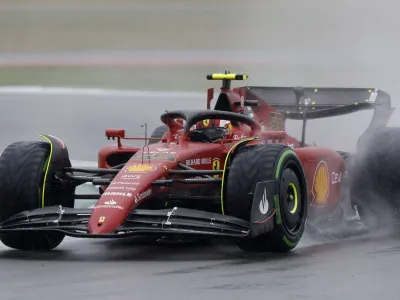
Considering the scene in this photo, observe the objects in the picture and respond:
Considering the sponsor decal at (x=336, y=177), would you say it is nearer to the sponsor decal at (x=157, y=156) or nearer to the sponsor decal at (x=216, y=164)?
the sponsor decal at (x=216, y=164)

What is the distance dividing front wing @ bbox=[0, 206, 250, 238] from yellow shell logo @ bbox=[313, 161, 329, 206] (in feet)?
7.02

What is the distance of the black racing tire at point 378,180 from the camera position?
11.3 meters

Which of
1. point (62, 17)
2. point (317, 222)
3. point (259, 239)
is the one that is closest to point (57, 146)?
point (259, 239)

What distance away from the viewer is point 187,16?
2286 cm

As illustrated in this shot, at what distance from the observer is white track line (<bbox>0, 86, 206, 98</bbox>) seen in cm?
2184

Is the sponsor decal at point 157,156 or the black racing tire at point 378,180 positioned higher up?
the sponsor decal at point 157,156

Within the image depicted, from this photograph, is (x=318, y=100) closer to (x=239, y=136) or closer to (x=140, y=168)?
(x=239, y=136)

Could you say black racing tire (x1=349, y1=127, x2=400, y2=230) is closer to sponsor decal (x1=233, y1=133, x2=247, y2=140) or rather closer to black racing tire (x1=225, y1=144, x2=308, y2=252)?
sponsor decal (x1=233, y1=133, x2=247, y2=140)

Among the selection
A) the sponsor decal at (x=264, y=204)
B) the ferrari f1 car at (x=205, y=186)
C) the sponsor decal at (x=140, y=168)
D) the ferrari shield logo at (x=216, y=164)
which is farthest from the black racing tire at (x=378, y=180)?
the sponsor decal at (x=140, y=168)

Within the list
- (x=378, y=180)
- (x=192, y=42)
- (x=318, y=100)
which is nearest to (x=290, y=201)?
(x=378, y=180)

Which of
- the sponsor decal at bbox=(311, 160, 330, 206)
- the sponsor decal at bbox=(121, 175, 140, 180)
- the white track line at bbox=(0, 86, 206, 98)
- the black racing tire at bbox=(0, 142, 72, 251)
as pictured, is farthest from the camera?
the white track line at bbox=(0, 86, 206, 98)

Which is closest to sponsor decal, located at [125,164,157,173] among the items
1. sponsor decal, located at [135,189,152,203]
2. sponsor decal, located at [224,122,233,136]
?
sponsor decal, located at [135,189,152,203]

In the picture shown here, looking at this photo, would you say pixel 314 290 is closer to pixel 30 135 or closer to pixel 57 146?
pixel 57 146

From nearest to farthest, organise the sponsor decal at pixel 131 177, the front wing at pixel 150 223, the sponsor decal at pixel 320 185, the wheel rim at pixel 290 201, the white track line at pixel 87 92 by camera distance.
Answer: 1. the front wing at pixel 150 223
2. the sponsor decal at pixel 131 177
3. the wheel rim at pixel 290 201
4. the sponsor decal at pixel 320 185
5. the white track line at pixel 87 92
